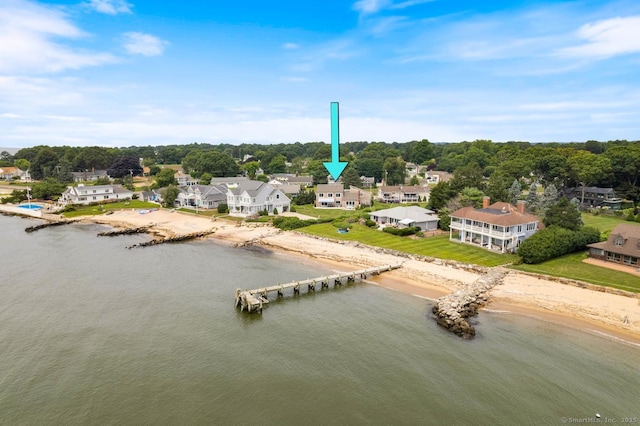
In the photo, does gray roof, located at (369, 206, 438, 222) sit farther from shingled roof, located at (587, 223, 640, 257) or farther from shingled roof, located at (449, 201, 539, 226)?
shingled roof, located at (587, 223, 640, 257)

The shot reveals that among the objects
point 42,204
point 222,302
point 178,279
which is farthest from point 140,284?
point 42,204

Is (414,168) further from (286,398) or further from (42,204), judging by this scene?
(286,398)

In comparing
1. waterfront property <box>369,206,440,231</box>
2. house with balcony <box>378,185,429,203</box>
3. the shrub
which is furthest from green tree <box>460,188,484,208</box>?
house with balcony <box>378,185,429,203</box>

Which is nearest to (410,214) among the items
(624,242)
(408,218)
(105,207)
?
(408,218)

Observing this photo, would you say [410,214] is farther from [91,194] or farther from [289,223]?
[91,194]

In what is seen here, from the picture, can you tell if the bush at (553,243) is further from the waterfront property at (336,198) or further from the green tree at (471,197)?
the waterfront property at (336,198)

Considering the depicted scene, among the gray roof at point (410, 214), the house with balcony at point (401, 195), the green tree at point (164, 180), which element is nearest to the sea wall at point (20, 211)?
the green tree at point (164, 180)
